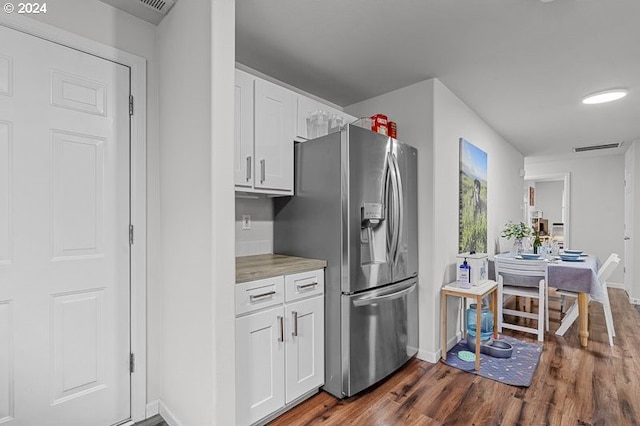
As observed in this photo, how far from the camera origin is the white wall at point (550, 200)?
9031 millimetres

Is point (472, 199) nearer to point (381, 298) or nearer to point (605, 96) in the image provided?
point (605, 96)

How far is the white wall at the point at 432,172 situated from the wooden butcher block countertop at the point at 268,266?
44.8 inches

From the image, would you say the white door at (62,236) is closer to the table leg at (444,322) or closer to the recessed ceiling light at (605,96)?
the table leg at (444,322)

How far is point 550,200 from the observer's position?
9.16 metres

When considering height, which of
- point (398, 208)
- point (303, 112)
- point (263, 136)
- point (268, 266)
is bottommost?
point (268, 266)

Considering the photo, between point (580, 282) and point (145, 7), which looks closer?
point (145, 7)

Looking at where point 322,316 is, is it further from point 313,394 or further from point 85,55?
point 85,55

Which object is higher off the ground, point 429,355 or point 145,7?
point 145,7

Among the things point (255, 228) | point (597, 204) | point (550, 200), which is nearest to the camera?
point (255, 228)

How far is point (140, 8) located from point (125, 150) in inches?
32.7

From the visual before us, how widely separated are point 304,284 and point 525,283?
2701mm

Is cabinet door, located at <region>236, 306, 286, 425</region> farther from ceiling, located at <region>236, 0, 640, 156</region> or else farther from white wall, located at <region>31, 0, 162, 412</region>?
ceiling, located at <region>236, 0, 640, 156</region>

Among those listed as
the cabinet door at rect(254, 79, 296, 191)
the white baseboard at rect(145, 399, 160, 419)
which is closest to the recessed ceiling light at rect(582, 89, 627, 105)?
the cabinet door at rect(254, 79, 296, 191)

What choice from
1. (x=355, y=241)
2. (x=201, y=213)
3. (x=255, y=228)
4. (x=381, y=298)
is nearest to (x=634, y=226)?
(x=381, y=298)
